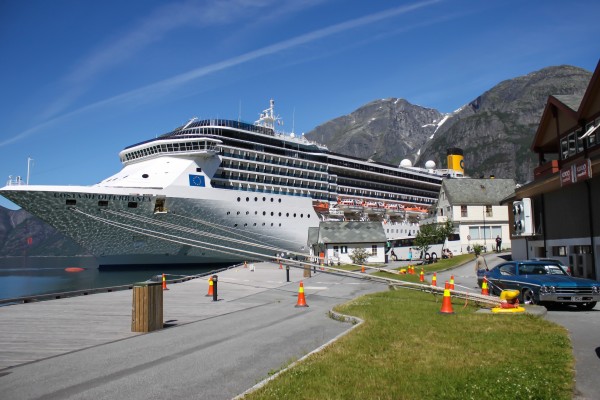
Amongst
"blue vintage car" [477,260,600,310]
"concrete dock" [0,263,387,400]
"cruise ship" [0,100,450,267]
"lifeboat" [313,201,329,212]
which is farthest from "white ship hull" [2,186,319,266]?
"blue vintage car" [477,260,600,310]

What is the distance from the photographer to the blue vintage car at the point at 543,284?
524 inches

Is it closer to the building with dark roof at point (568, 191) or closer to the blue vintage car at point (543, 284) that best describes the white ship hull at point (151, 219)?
the building with dark roof at point (568, 191)

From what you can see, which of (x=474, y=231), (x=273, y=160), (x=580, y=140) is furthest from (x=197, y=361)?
(x=474, y=231)

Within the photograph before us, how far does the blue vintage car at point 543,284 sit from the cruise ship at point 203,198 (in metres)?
17.5

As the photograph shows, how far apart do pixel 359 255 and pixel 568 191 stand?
20.1 metres

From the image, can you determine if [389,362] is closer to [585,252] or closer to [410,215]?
[585,252]

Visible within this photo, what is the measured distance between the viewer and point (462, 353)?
7.36 metres

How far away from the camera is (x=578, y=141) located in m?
27.1

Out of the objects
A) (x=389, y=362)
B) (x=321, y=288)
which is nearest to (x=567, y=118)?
(x=321, y=288)

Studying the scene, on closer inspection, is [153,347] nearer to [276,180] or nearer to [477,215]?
[276,180]

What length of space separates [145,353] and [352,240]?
39.8 m

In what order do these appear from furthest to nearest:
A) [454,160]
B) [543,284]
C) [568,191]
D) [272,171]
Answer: [454,160] → [272,171] → [568,191] → [543,284]

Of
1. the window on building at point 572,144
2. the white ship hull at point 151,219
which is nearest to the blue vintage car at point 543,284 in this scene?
the window on building at point 572,144

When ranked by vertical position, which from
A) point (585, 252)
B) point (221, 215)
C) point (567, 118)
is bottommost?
point (585, 252)
